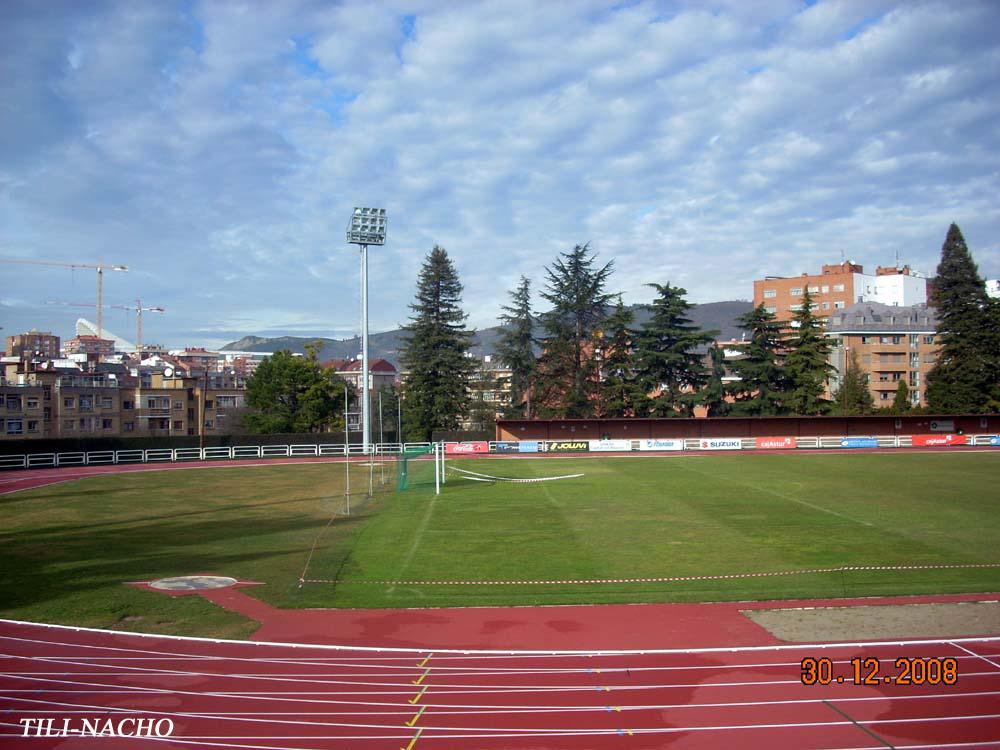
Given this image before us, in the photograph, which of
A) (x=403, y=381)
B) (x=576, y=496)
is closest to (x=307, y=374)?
(x=403, y=381)

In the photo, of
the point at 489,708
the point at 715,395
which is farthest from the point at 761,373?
the point at 489,708

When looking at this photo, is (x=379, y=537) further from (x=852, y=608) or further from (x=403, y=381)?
(x=403, y=381)

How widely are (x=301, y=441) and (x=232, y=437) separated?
5.60 m

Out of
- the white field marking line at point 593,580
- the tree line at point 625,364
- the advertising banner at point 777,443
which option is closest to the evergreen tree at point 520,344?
the tree line at point 625,364

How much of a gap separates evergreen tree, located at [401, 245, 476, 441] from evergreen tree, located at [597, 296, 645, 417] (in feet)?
45.3

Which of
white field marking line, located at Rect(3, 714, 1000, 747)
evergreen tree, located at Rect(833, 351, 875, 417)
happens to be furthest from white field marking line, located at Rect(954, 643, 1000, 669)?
evergreen tree, located at Rect(833, 351, 875, 417)

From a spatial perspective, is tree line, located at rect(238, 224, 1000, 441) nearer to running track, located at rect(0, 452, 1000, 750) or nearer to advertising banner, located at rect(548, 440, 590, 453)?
advertising banner, located at rect(548, 440, 590, 453)

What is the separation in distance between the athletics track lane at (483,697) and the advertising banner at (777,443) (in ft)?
159

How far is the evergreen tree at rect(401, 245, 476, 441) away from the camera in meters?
72.3

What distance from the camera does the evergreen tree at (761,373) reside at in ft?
232

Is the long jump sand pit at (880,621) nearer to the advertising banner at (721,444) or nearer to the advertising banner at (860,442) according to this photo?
the advertising banner at (721,444)

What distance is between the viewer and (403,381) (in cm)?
7519

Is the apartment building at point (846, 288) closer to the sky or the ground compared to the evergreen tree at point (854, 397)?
closer to the sky

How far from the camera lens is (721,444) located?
5922 centimetres
